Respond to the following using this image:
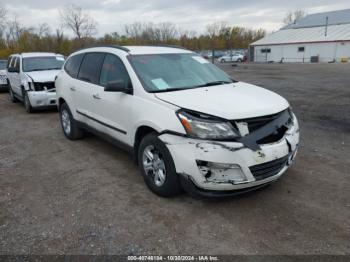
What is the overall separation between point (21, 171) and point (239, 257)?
362 cm

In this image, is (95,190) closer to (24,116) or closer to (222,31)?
(24,116)

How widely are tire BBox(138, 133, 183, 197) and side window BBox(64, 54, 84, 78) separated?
8.52 feet

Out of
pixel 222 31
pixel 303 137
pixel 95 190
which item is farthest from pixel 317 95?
pixel 222 31

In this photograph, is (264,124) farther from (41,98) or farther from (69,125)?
(41,98)

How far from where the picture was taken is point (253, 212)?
3.29 meters

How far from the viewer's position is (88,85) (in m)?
4.89

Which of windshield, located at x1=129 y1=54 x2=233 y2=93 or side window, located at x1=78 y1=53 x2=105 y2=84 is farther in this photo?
side window, located at x1=78 y1=53 x2=105 y2=84

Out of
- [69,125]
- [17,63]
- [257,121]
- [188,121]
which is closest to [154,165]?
[188,121]

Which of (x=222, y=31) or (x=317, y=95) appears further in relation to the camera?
(x=222, y=31)

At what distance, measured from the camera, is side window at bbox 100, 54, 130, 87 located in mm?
4104

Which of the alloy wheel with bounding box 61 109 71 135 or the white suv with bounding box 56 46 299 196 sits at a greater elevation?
the white suv with bounding box 56 46 299 196

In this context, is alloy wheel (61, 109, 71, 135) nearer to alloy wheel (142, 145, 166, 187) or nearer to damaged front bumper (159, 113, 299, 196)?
alloy wheel (142, 145, 166, 187)

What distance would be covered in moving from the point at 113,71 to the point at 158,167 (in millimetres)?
1713

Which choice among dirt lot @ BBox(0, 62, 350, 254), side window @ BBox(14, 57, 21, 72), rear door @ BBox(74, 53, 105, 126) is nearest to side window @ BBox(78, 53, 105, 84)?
rear door @ BBox(74, 53, 105, 126)
